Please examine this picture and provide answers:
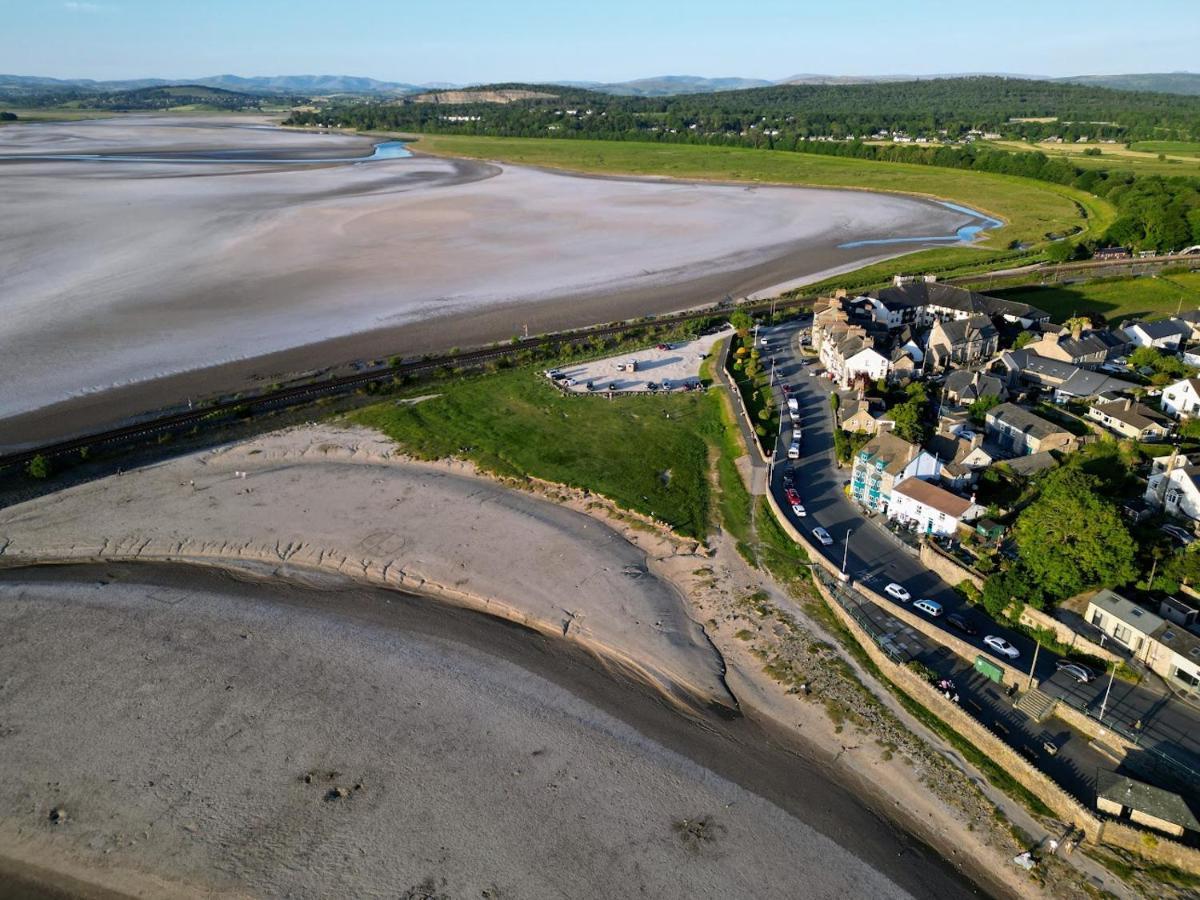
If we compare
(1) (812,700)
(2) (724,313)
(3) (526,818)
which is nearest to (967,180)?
(2) (724,313)

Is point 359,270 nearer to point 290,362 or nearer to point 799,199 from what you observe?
point 290,362

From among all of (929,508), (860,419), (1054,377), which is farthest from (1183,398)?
(929,508)

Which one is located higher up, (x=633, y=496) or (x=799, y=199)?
(x=799, y=199)

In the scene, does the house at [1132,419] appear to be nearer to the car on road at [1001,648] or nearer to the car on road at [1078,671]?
the car on road at [1078,671]

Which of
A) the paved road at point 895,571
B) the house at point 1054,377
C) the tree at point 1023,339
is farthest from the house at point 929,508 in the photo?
the tree at point 1023,339

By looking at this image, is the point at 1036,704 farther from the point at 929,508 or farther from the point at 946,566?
the point at 929,508

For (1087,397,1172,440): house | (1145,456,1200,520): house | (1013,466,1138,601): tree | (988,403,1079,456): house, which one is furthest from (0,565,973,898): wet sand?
(1087,397,1172,440): house
